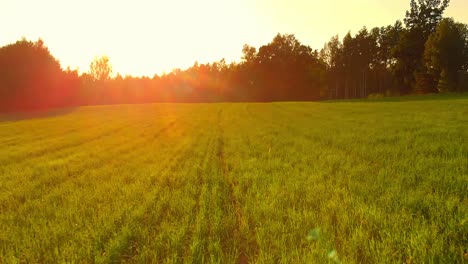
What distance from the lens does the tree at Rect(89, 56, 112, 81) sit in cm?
11194

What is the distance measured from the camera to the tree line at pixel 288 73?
6006 cm

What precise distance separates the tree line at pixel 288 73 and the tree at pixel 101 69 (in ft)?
1.03

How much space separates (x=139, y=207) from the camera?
6238mm

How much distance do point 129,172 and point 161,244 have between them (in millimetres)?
5506

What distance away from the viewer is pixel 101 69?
113m

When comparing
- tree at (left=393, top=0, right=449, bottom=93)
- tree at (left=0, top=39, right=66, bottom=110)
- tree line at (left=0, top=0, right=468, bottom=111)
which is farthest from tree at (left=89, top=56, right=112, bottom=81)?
tree at (left=393, top=0, right=449, bottom=93)

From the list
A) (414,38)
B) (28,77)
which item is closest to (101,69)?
(28,77)

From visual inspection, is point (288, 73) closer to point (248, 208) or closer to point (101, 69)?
point (101, 69)

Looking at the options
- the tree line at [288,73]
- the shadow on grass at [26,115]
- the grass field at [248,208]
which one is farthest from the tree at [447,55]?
the shadow on grass at [26,115]

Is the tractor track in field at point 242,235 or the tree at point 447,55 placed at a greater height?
the tree at point 447,55

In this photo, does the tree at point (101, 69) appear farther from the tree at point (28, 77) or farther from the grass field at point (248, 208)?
the grass field at point (248, 208)

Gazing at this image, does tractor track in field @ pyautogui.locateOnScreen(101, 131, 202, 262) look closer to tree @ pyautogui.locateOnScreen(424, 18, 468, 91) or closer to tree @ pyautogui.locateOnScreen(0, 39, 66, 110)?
tree @ pyautogui.locateOnScreen(0, 39, 66, 110)

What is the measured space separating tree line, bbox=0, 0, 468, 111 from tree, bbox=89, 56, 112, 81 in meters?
0.31

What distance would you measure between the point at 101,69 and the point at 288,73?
61553mm
